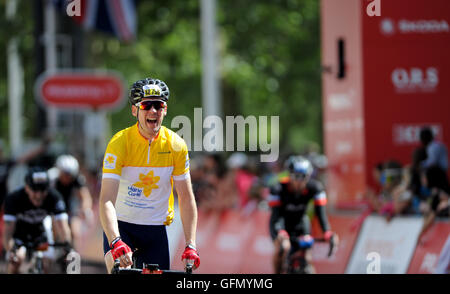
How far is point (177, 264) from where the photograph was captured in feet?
35.8

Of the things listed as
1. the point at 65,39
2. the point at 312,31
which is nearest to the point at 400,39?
the point at 65,39

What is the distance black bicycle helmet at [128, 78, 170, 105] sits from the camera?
20.2 ft

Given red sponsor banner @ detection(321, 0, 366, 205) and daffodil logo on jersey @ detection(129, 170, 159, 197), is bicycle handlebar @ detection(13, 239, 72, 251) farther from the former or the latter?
red sponsor banner @ detection(321, 0, 366, 205)

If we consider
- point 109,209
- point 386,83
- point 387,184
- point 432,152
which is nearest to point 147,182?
point 109,209

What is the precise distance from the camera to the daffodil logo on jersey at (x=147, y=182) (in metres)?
6.56

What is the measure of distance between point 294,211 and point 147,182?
15.0ft

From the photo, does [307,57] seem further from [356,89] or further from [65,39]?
[356,89]

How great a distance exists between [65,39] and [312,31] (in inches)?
320

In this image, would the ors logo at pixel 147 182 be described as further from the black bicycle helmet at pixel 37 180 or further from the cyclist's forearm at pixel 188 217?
the black bicycle helmet at pixel 37 180

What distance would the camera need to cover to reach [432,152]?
37.9ft

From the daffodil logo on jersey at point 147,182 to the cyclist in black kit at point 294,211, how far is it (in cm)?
403

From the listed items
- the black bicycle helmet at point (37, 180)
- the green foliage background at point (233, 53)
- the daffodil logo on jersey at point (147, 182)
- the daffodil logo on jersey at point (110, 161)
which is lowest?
the black bicycle helmet at point (37, 180)

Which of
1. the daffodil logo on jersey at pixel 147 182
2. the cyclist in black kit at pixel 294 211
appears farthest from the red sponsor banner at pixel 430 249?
the daffodil logo on jersey at pixel 147 182

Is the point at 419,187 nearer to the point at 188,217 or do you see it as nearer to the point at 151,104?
the point at 188,217
